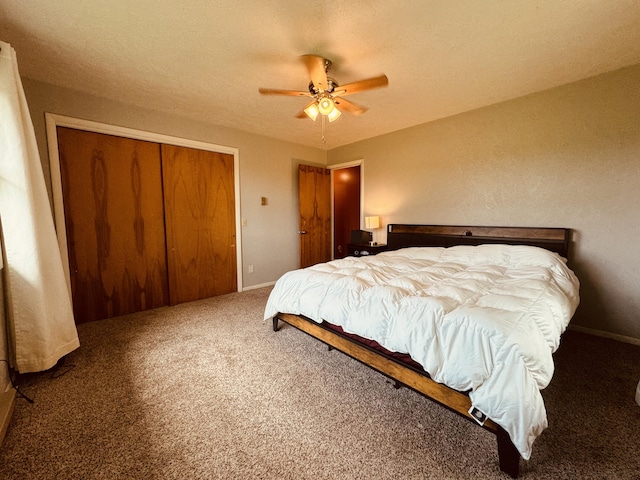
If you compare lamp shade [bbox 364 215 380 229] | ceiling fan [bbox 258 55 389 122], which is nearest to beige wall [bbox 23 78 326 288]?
lamp shade [bbox 364 215 380 229]

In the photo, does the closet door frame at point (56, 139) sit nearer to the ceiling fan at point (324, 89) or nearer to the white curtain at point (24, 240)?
the white curtain at point (24, 240)

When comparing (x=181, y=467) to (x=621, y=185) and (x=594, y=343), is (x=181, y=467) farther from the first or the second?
(x=621, y=185)

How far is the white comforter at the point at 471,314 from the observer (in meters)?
1.12

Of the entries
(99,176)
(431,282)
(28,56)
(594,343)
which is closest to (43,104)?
(28,56)

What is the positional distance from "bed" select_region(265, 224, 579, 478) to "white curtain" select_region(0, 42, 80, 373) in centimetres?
164

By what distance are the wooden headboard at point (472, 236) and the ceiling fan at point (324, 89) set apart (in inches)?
79.5

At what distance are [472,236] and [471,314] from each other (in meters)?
2.34

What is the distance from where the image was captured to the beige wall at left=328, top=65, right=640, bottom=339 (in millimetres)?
2408

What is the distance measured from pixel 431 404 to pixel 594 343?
204 cm

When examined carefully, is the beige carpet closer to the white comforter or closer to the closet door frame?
the white comforter

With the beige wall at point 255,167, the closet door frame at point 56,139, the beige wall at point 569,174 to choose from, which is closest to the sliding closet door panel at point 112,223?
the closet door frame at point 56,139

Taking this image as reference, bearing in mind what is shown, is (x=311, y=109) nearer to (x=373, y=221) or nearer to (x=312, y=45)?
(x=312, y=45)

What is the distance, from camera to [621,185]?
2.42 meters

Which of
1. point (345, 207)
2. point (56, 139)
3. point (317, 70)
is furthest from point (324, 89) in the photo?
point (345, 207)
